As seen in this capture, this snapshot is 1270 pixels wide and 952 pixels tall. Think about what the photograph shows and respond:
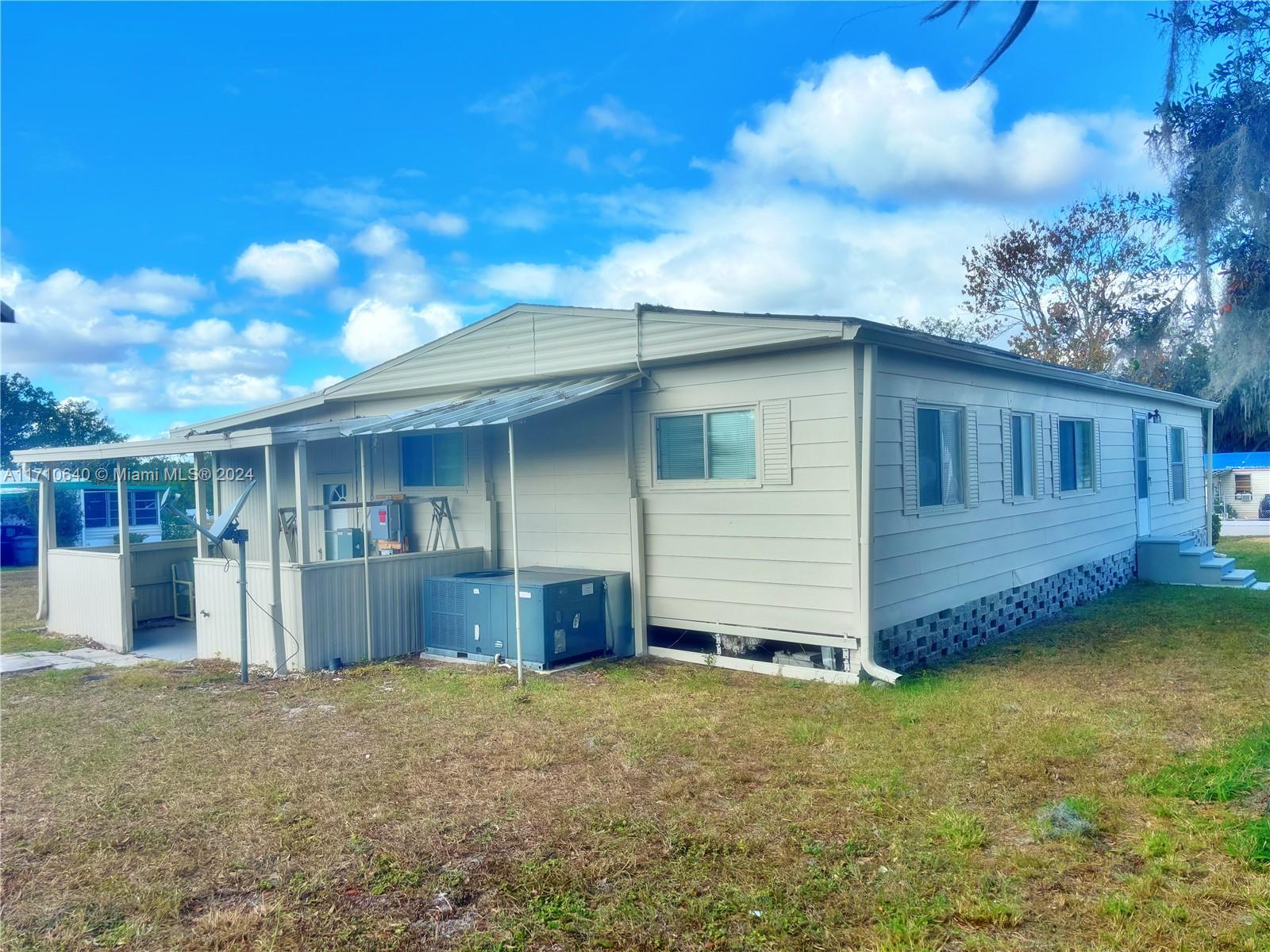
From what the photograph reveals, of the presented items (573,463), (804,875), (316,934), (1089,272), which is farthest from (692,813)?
(1089,272)

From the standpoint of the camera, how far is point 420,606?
354 inches

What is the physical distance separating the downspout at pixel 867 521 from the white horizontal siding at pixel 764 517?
0.10 metres

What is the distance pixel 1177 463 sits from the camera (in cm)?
1502

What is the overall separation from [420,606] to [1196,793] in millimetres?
6791

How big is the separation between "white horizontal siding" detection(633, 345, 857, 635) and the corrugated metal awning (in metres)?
0.56

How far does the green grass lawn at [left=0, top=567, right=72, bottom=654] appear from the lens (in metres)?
9.96

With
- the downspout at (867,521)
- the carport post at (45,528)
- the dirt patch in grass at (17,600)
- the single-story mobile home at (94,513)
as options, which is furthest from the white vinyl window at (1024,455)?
the single-story mobile home at (94,513)

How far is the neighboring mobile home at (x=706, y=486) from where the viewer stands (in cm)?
723

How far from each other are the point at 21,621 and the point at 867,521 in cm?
1141

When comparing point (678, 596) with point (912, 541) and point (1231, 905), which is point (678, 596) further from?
point (1231, 905)

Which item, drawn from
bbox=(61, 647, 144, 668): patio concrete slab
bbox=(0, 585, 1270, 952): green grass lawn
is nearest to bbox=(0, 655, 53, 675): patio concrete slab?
bbox=(61, 647, 144, 668): patio concrete slab

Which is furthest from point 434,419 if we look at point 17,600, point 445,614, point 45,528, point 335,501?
point 17,600

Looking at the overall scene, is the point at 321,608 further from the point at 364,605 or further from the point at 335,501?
the point at 335,501

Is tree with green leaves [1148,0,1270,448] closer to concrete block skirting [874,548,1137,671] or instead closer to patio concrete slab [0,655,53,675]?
concrete block skirting [874,548,1137,671]
